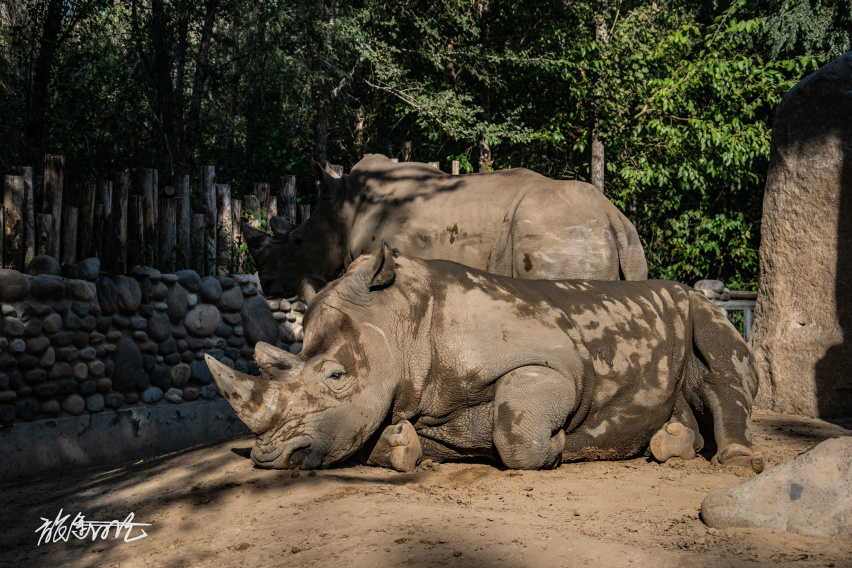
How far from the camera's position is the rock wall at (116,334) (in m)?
7.11

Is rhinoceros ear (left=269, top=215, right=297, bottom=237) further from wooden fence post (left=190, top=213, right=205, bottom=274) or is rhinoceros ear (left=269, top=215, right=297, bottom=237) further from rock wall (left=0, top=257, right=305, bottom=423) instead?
wooden fence post (left=190, top=213, right=205, bottom=274)

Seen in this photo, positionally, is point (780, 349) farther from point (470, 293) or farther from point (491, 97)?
point (491, 97)

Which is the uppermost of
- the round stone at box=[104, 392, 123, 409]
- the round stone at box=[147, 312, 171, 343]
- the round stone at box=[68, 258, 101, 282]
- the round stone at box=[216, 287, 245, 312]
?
the round stone at box=[68, 258, 101, 282]

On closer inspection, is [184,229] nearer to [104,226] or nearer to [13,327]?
[104,226]

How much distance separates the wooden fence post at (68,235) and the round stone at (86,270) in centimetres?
14

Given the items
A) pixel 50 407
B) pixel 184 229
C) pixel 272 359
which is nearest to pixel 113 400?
pixel 50 407

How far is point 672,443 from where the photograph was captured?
4.99 metres

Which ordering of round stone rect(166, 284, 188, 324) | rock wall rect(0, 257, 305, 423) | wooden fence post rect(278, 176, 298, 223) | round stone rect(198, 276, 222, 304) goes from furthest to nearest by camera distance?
wooden fence post rect(278, 176, 298, 223) < round stone rect(198, 276, 222, 304) < round stone rect(166, 284, 188, 324) < rock wall rect(0, 257, 305, 423)

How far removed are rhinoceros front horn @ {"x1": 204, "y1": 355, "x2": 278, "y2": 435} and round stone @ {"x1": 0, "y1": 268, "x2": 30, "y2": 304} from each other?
152 inches

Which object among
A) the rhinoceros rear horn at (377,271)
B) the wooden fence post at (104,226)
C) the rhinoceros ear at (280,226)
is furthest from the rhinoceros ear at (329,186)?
the rhinoceros rear horn at (377,271)

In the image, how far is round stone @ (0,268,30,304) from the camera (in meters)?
7.00

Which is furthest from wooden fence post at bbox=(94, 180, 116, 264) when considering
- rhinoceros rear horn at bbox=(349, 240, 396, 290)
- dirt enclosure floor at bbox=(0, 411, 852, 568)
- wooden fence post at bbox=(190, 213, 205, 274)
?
rhinoceros rear horn at bbox=(349, 240, 396, 290)

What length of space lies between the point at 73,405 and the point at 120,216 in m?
1.91

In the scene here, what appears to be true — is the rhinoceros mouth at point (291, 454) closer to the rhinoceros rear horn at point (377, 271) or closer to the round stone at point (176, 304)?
the rhinoceros rear horn at point (377, 271)
